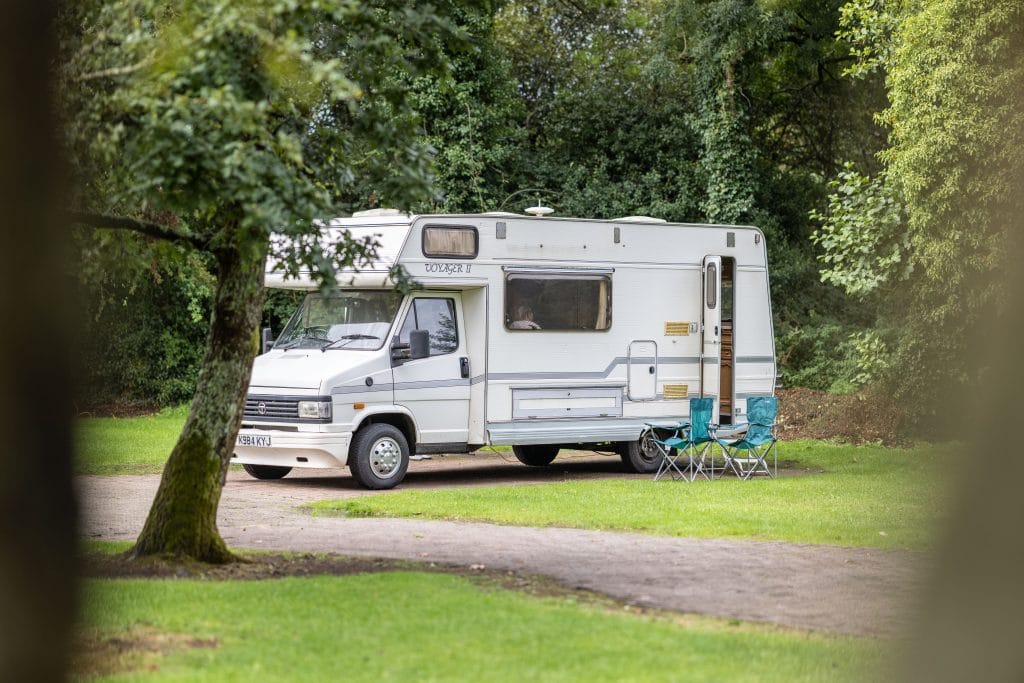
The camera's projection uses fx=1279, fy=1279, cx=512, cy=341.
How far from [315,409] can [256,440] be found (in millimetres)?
940

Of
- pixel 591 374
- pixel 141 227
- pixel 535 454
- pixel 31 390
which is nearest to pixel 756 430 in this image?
pixel 591 374

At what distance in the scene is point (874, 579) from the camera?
8859 mm

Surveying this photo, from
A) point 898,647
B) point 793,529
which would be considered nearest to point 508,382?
point 793,529

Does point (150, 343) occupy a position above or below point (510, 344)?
above

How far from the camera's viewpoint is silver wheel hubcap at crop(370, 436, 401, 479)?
14.7 metres

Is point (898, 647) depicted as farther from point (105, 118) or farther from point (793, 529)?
point (793, 529)

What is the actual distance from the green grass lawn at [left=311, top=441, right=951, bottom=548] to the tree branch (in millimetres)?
4209

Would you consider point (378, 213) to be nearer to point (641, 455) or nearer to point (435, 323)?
point (435, 323)

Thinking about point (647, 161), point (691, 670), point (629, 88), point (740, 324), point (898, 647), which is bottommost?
point (691, 670)

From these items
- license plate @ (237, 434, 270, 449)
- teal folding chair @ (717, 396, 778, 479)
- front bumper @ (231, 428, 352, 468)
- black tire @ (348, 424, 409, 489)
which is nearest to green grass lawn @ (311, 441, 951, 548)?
teal folding chair @ (717, 396, 778, 479)

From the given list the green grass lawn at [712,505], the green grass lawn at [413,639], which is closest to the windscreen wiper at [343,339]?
the green grass lawn at [712,505]

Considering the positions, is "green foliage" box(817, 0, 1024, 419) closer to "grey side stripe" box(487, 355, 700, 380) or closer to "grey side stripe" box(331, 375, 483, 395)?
"grey side stripe" box(487, 355, 700, 380)

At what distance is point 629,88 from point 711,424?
48.5ft

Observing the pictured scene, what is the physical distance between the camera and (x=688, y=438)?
15.7 metres
